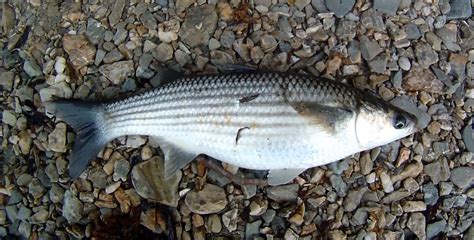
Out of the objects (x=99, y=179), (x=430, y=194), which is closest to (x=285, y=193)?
(x=430, y=194)

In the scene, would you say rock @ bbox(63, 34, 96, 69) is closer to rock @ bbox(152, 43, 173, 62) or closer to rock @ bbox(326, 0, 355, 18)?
rock @ bbox(152, 43, 173, 62)

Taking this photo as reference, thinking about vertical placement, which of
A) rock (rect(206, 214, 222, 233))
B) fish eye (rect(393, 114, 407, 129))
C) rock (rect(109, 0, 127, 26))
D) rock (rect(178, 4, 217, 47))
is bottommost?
rock (rect(206, 214, 222, 233))

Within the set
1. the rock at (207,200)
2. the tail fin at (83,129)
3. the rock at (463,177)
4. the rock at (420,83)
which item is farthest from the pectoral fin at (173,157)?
the rock at (463,177)

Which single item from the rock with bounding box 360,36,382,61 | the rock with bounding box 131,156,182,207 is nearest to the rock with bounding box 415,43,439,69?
the rock with bounding box 360,36,382,61

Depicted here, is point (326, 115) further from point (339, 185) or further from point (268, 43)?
point (268, 43)

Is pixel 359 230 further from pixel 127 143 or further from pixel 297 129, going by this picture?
pixel 127 143

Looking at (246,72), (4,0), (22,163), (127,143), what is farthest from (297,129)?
(4,0)

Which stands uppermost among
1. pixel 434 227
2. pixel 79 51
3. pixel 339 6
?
pixel 79 51
